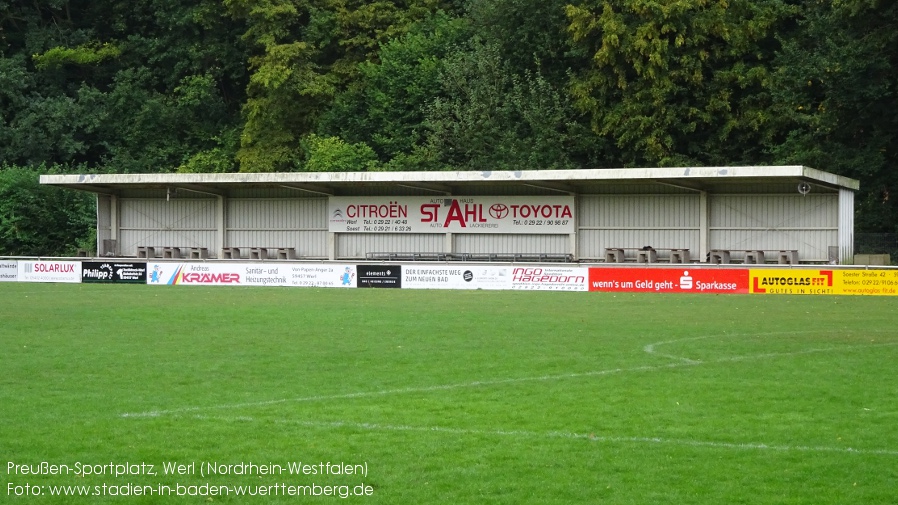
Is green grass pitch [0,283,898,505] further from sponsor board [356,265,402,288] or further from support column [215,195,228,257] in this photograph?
support column [215,195,228,257]

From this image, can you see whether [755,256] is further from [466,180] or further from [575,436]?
[575,436]

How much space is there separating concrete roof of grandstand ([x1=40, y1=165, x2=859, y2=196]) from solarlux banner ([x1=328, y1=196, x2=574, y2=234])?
1.80ft

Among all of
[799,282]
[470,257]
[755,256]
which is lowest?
[799,282]

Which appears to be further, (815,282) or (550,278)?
(550,278)

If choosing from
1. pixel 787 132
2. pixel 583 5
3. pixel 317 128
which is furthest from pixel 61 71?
pixel 787 132

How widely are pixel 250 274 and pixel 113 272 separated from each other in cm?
616

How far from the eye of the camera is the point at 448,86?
6231 centimetres

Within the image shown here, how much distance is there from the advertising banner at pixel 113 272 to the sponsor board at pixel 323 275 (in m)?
6.45

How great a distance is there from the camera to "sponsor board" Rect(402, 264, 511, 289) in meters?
38.2

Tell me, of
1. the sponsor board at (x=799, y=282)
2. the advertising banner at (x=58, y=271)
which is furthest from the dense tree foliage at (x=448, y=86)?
the advertising banner at (x=58, y=271)

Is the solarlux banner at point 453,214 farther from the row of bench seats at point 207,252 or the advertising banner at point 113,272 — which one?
the advertising banner at point 113,272

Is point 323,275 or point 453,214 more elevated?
point 453,214

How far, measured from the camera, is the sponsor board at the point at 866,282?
113 feet

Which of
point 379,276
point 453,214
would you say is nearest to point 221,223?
point 453,214
